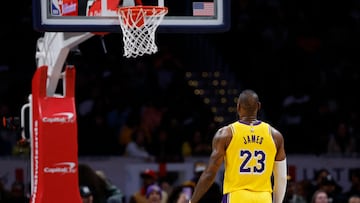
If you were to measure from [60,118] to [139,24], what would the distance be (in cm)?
171

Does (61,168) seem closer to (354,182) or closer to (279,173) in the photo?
(279,173)

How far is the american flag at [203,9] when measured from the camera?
35.6ft

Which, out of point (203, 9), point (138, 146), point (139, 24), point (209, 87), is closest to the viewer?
point (139, 24)

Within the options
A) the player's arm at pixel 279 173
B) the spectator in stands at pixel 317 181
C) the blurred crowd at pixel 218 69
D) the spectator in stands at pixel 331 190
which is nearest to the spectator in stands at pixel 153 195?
the spectator in stands at pixel 331 190

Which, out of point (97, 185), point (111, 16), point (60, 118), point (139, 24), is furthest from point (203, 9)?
point (97, 185)

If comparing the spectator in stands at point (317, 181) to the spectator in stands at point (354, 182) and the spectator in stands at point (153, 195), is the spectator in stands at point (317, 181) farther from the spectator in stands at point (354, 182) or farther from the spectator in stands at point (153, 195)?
the spectator in stands at point (153, 195)

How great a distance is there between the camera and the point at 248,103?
9.41 meters

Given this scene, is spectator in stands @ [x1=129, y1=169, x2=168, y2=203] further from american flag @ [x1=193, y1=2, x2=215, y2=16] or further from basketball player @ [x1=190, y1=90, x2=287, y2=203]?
basketball player @ [x1=190, y1=90, x2=287, y2=203]

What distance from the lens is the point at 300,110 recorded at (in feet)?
64.5

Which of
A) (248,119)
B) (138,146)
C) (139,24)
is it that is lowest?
(138,146)

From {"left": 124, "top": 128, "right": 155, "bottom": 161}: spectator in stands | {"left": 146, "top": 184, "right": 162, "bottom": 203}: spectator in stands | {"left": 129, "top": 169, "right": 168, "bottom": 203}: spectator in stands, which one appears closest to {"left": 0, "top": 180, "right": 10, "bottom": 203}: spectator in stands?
{"left": 129, "top": 169, "right": 168, "bottom": 203}: spectator in stands

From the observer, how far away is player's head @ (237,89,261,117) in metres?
Answer: 9.39

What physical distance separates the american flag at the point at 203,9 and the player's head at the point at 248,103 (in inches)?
64.5

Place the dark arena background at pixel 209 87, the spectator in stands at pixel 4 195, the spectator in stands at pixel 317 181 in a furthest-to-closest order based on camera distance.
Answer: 1. the dark arena background at pixel 209 87
2. the spectator in stands at pixel 317 181
3. the spectator in stands at pixel 4 195
